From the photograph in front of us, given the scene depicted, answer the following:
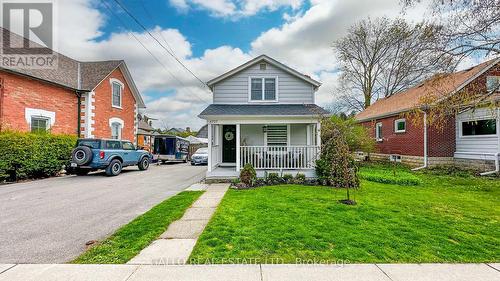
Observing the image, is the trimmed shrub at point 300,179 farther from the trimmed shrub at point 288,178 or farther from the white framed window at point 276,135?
the white framed window at point 276,135

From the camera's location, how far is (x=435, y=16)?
7715 millimetres

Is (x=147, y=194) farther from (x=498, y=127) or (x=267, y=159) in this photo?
(x=498, y=127)

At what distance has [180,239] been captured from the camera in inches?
170

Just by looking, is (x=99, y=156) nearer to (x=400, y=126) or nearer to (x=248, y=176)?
(x=248, y=176)

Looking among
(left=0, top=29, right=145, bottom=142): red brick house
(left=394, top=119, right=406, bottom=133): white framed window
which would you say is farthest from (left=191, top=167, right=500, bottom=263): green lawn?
(left=0, top=29, right=145, bottom=142): red brick house

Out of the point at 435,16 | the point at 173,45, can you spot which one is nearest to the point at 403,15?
the point at 435,16

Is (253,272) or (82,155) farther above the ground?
(82,155)

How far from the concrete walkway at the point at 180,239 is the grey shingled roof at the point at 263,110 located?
5.12 metres

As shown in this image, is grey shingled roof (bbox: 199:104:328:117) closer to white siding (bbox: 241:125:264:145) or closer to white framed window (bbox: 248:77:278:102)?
white framed window (bbox: 248:77:278:102)

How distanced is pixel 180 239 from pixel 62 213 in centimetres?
370

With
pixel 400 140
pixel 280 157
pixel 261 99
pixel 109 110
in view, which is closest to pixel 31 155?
pixel 109 110

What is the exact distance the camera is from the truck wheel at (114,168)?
12547 mm

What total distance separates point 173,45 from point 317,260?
51.5 feet

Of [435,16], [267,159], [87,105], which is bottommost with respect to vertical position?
[267,159]
